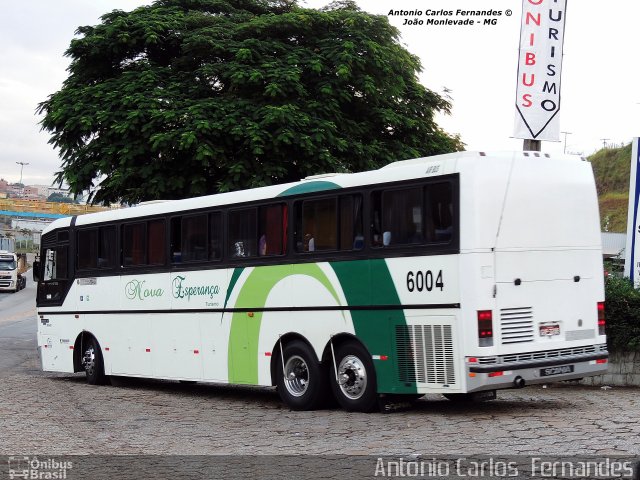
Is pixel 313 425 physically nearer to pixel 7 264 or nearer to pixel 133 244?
pixel 133 244

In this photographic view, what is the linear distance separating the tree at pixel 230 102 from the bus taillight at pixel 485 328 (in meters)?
13.8

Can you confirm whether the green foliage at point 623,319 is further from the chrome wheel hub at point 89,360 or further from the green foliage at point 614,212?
the green foliage at point 614,212

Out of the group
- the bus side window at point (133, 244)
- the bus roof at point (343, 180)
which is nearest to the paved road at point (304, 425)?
the bus side window at point (133, 244)

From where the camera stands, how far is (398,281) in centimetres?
1274

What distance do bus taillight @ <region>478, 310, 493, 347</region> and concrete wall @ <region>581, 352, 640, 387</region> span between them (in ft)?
15.5

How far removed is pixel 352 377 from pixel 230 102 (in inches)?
559

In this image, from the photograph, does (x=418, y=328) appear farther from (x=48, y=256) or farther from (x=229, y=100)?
(x=229, y=100)

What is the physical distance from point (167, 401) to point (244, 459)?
728 cm

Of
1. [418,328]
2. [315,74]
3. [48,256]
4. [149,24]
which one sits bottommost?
[418,328]

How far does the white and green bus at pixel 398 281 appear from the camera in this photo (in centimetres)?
1202

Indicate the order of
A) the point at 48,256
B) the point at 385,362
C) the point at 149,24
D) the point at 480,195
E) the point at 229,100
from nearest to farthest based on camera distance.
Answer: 1. the point at 480,195
2. the point at 385,362
3. the point at 48,256
4. the point at 229,100
5. the point at 149,24

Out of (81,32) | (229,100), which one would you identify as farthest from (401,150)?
(81,32)

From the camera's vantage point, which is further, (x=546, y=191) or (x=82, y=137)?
(x=82, y=137)

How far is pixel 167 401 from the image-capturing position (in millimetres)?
16656
